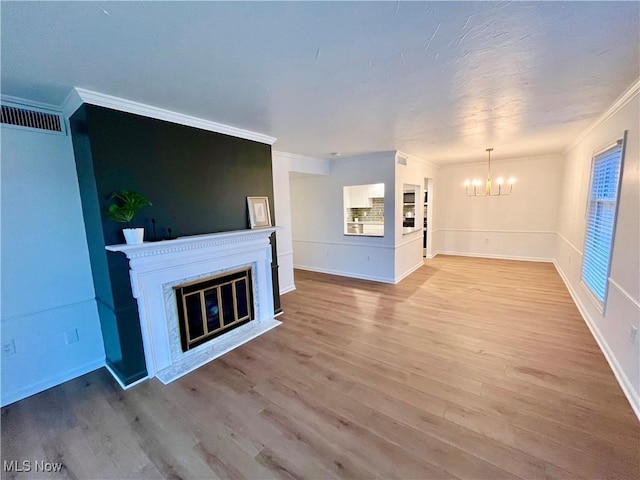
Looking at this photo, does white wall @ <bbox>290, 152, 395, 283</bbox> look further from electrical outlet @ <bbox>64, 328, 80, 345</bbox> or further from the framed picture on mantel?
electrical outlet @ <bbox>64, 328, 80, 345</bbox>

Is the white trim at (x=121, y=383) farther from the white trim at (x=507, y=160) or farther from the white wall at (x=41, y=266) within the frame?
the white trim at (x=507, y=160)

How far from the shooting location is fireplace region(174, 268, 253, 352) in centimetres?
282

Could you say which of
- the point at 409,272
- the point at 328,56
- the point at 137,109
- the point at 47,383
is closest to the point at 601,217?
the point at 409,272

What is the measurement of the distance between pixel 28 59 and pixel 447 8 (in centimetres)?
242

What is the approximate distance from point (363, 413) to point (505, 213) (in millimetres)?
6749

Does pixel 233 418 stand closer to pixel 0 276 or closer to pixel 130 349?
pixel 130 349

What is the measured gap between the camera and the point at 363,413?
206 cm

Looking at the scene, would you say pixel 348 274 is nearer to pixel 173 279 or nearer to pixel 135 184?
pixel 173 279

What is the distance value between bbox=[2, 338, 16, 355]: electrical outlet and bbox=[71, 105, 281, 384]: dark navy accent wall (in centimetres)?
60

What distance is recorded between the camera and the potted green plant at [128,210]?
2221 millimetres

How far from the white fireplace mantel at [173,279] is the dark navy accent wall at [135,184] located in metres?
0.11

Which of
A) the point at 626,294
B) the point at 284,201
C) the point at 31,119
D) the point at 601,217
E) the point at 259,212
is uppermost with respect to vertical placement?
the point at 31,119
